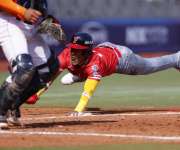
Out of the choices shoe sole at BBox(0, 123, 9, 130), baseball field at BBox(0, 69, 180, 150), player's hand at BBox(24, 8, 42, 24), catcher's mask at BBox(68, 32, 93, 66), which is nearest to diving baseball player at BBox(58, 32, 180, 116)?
catcher's mask at BBox(68, 32, 93, 66)

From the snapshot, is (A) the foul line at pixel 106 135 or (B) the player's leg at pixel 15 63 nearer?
(A) the foul line at pixel 106 135

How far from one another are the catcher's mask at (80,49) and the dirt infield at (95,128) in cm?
69

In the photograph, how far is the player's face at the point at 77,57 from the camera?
9.42 meters

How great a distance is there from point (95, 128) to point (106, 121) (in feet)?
2.70

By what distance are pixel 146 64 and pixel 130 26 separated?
10.6 metres

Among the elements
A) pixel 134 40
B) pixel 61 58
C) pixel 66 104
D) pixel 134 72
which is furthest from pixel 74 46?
pixel 134 40

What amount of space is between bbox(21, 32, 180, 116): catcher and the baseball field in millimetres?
404

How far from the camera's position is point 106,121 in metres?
8.62

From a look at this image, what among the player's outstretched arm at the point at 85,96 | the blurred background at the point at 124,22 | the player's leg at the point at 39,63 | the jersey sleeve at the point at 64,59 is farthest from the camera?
the blurred background at the point at 124,22

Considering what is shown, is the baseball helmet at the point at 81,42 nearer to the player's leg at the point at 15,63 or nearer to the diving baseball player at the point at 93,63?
the diving baseball player at the point at 93,63

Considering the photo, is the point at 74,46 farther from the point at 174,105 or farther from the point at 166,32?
the point at 166,32

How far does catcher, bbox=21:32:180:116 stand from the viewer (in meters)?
9.21

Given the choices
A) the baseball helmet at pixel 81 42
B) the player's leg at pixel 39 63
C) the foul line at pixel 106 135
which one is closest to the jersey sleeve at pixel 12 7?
the player's leg at pixel 39 63

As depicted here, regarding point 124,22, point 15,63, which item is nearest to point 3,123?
point 15,63
